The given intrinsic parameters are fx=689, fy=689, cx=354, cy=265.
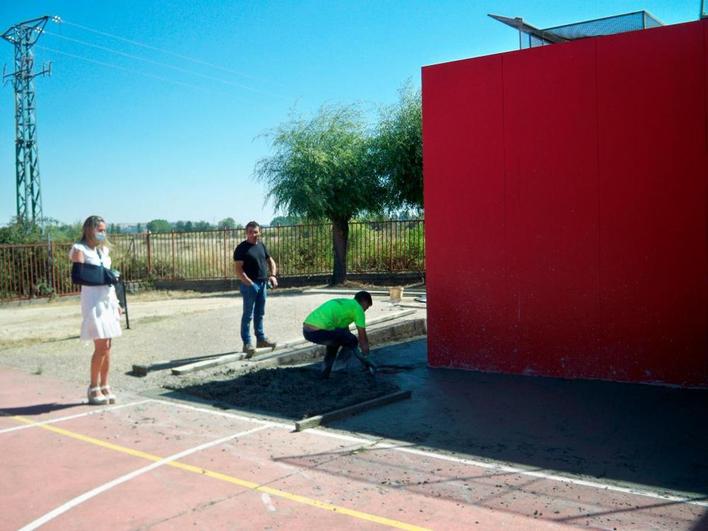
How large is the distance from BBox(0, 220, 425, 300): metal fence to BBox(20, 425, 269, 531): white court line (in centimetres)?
1711

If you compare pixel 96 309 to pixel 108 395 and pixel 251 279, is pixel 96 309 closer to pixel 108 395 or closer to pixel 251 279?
pixel 108 395

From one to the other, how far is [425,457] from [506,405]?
209 cm

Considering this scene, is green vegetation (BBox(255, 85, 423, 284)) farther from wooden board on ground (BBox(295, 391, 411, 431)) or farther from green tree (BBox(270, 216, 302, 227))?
wooden board on ground (BBox(295, 391, 411, 431))

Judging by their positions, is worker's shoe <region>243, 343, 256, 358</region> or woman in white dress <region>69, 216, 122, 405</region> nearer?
woman in white dress <region>69, 216, 122, 405</region>

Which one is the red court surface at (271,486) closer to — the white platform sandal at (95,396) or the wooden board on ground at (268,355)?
the white platform sandal at (95,396)

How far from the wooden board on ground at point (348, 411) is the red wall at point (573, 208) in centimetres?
221

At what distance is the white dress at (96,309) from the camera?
7613 millimetres

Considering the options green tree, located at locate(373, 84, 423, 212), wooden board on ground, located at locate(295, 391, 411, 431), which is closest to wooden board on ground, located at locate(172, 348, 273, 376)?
wooden board on ground, located at locate(295, 391, 411, 431)

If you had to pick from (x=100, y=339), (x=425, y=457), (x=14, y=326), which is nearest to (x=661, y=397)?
(x=425, y=457)

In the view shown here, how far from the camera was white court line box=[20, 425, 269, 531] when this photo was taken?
4660 millimetres

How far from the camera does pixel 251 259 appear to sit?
33.2 feet

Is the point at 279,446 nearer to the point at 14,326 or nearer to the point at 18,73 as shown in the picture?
the point at 14,326

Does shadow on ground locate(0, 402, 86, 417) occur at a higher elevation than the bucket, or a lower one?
lower

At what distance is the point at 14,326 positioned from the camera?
51.7 ft
